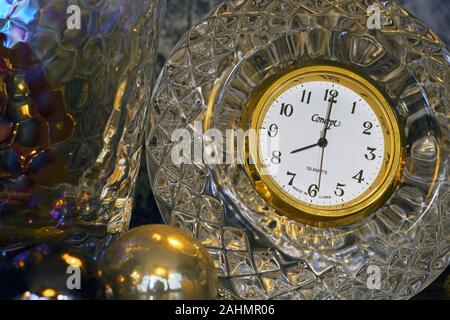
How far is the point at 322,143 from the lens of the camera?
940 mm

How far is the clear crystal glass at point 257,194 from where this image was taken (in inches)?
36.6

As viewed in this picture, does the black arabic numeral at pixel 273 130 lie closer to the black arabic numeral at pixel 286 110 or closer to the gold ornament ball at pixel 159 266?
the black arabic numeral at pixel 286 110

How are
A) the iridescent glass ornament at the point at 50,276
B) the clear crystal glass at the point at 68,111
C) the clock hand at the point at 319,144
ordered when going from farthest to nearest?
the clock hand at the point at 319,144, the clear crystal glass at the point at 68,111, the iridescent glass ornament at the point at 50,276

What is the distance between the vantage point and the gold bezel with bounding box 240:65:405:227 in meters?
0.93

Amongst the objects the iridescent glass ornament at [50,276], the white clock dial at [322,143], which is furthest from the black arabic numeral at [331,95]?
the iridescent glass ornament at [50,276]

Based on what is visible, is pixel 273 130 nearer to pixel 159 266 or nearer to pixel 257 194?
pixel 257 194

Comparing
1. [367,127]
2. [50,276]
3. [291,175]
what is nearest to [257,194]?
[291,175]

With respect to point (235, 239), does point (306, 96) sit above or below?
above

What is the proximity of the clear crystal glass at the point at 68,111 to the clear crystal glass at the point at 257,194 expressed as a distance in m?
0.07

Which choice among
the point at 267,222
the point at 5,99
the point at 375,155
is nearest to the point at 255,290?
the point at 267,222

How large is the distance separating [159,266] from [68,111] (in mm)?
212

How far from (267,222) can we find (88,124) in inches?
8.8

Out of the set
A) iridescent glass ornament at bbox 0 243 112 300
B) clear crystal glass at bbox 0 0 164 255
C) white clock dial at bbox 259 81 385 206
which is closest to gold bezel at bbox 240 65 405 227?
white clock dial at bbox 259 81 385 206
